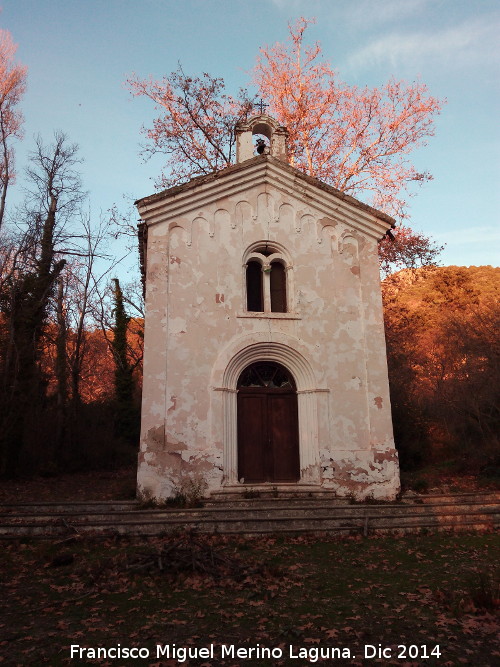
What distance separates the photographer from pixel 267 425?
1271 centimetres

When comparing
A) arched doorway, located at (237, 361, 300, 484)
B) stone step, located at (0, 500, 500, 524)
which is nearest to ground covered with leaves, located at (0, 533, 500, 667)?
stone step, located at (0, 500, 500, 524)

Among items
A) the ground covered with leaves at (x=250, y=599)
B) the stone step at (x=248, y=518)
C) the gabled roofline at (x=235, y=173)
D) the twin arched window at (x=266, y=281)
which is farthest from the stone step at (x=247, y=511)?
the gabled roofline at (x=235, y=173)

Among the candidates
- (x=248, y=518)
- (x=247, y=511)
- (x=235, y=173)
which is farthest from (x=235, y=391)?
(x=235, y=173)

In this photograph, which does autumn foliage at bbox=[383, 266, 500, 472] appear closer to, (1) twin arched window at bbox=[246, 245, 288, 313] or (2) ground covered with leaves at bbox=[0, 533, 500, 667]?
(1) twin arched window at bbox=[246, 245, 288, 313]

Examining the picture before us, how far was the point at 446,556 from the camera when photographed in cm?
823

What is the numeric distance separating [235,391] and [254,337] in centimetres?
142

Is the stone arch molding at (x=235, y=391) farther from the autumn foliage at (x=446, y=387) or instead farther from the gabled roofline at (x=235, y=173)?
the autumn foliage at (x=446, y=387)

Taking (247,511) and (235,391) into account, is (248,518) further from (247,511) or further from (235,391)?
(235,391)

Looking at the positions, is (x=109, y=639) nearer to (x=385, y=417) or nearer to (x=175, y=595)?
(x=175, y=595)

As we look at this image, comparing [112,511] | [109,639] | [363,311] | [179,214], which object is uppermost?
[179,214]

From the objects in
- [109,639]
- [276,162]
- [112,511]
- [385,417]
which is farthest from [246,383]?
[109,639]

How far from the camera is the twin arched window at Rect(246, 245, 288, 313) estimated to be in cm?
1334

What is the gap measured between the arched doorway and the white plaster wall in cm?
39

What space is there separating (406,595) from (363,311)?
7.98 m
